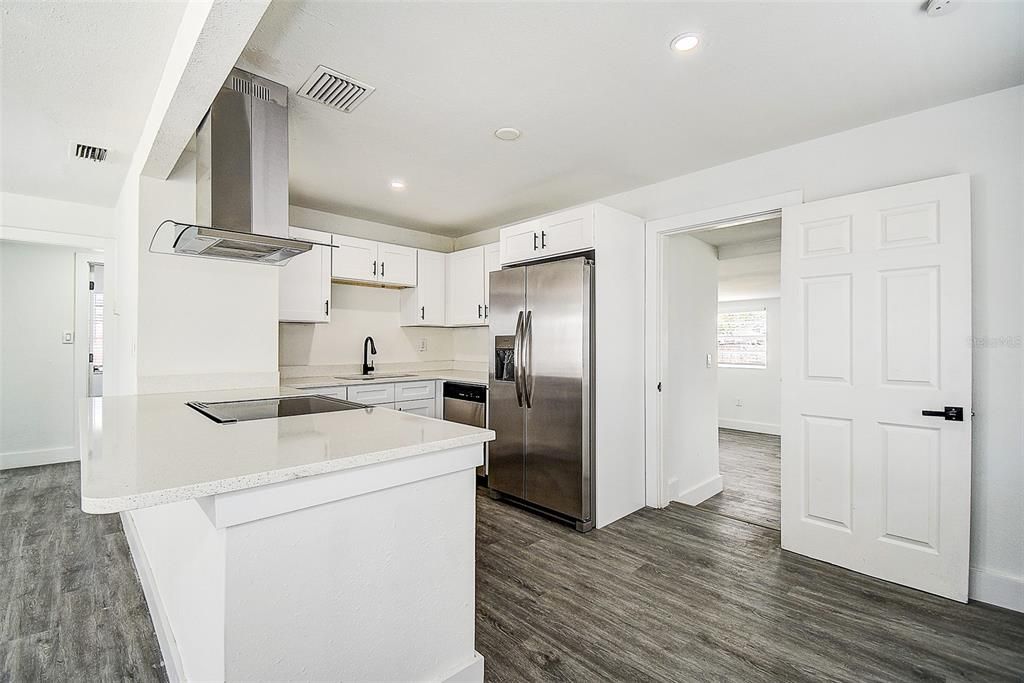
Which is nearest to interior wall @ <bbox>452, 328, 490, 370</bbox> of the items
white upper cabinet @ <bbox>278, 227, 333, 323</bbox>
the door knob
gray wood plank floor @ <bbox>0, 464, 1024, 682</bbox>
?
white upper cabinet @ <bbox>278, 227, 333, 323</bbox>

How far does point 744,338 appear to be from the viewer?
278 inches

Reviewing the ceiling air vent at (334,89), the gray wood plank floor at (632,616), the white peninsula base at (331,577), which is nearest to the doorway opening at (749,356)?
the gray wood plank floor at (632,616)

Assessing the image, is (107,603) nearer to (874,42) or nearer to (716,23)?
(716,23)

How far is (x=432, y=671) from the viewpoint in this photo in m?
1.58

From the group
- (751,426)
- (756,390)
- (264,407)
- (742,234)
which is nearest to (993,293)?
(742,234)

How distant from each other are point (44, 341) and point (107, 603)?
387cm

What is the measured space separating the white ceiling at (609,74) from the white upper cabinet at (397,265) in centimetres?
117

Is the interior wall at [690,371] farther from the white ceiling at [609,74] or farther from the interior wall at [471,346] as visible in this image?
the interior wall at [471,346]

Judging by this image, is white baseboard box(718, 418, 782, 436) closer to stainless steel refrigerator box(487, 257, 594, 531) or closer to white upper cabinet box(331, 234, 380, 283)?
stainless steel refrigerator box(487, 257, 594, 531)

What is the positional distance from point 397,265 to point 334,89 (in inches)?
91.7

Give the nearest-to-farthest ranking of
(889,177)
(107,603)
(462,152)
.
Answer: (107,603) < (889,177) < (462,152)

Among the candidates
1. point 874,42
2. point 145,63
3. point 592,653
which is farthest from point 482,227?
point 592,653

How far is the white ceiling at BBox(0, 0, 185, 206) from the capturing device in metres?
1.67

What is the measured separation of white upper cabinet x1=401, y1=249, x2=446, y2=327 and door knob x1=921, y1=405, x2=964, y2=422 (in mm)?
3868
